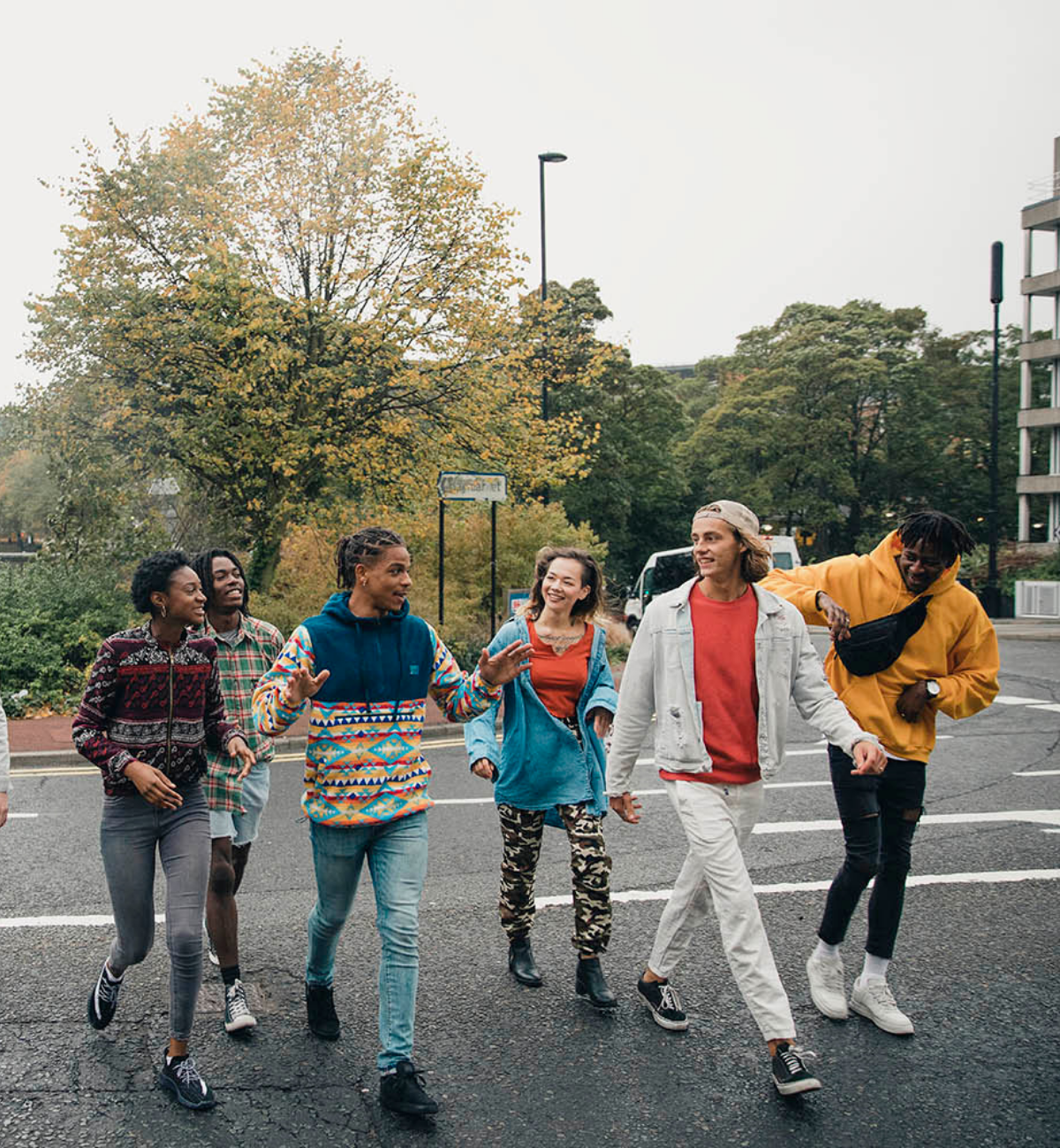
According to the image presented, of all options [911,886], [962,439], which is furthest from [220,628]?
[962,439]

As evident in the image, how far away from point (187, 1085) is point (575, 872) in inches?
65.6

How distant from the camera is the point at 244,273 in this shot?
668 inches

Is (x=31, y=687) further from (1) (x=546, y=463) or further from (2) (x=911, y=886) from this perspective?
(2) (x=911, y=886)

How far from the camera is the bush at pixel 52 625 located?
540 inches

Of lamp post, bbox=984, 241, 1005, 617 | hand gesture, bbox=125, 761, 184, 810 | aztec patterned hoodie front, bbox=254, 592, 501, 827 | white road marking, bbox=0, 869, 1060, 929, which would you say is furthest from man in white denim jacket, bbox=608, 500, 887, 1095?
lamp post, bbox=984, 241, 1005, 617

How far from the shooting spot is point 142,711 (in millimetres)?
3715

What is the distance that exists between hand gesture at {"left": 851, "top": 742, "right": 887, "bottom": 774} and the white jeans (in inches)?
15.3

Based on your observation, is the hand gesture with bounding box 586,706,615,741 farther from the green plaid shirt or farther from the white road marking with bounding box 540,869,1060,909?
the white road marking with bounding box 540,869,1060,909

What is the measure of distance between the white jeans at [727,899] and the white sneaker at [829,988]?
41 centimetres

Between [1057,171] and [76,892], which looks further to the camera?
[1057,171]

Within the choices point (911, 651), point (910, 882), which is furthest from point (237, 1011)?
point (910, 882)

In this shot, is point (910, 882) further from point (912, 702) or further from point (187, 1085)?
point (187, 1085)

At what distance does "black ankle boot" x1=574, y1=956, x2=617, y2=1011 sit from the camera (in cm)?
422

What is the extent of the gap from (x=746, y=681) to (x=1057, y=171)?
5798cm
